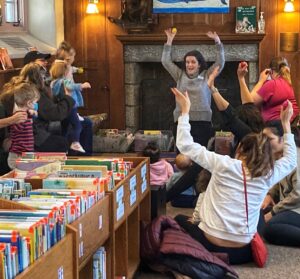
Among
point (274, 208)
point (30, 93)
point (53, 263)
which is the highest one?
point (30, 93)

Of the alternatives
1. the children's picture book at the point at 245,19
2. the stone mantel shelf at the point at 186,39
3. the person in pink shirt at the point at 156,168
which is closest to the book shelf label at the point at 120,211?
the person in pink shirt at the point at 156,168

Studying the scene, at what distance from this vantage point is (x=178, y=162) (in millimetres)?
5414

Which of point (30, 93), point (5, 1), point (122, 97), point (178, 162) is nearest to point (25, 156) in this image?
point (30, 93)

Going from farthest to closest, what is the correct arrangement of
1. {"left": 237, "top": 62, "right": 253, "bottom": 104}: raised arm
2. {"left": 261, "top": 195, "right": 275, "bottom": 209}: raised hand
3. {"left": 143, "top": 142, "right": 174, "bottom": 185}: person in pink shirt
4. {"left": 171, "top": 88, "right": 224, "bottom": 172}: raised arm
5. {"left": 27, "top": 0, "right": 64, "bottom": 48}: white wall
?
{"left": 27, "top": 0, "right": 64, "bottom": 48}: white wall
{"left": 237, "top": 62, "right": 253, "bottom": 104}: raised arm
{"left": 261, "top": 195, "right": 275, "bottom": 209}: raised hand
{"left": 143, "top": 142, "right": 174, "bottom": 185}: person in pink shirt
{"left": 171, "top": 88, "right": 224, "bottom": 172}: raised arm

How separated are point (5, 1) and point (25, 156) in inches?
151

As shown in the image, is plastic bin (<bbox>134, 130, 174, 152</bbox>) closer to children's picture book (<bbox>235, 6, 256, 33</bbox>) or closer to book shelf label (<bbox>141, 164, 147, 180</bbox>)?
children's picture book (<bbox>235, 6, 256, 33</bbox>)

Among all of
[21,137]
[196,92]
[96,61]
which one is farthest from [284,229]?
[96,61]

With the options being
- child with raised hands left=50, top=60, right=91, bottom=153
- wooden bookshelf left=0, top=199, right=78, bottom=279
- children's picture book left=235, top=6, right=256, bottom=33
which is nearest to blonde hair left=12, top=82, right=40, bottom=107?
child with raised hands left=50, top=60, right=91, bottom=153

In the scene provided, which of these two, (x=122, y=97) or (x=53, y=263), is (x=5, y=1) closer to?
(x=122, y=97)

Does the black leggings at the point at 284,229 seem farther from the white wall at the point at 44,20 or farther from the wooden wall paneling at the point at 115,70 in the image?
the white wall at the point at 44,20

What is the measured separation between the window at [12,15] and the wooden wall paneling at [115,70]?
103cm

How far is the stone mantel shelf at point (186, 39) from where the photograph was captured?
308 inches

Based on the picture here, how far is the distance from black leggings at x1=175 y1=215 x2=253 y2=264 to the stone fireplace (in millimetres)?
4026

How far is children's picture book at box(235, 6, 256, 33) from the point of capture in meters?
7.83
